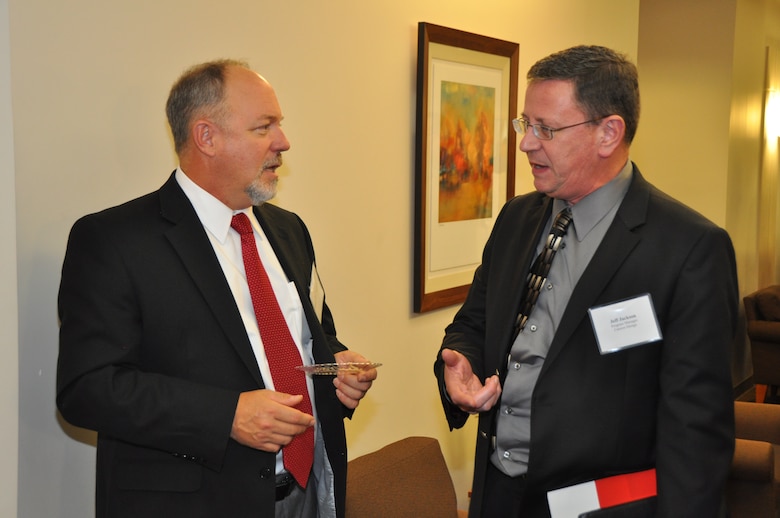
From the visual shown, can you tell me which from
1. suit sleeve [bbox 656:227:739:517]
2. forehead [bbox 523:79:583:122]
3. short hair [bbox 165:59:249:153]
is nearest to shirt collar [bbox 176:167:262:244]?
short hair [bbox 165:59:249:153]

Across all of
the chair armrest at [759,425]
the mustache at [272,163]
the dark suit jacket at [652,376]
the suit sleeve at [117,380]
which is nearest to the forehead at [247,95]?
the mustache at [272,163]

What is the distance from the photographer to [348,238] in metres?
3.41

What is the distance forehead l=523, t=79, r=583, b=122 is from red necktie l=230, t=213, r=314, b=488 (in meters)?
0.91

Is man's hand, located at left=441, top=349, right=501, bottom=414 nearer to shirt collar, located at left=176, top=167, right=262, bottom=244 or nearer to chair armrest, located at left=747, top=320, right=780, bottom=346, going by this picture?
shirt collar, located at left=176, top=167, right=262, bottom=244

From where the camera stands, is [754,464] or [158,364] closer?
[158,364]

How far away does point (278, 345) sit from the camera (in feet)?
7.48

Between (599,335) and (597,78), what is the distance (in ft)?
2.41

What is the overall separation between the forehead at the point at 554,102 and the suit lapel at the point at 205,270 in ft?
3.31

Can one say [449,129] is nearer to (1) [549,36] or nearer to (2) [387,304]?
(2) [387,304]

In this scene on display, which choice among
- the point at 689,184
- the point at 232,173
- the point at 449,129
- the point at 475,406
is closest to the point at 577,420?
the point at 475,406

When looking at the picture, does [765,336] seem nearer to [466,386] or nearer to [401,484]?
[401,484]

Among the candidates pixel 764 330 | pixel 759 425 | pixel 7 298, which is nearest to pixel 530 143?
pixel 7 298

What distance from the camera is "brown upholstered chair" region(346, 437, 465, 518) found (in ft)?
10.1

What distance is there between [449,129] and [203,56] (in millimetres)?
1564
